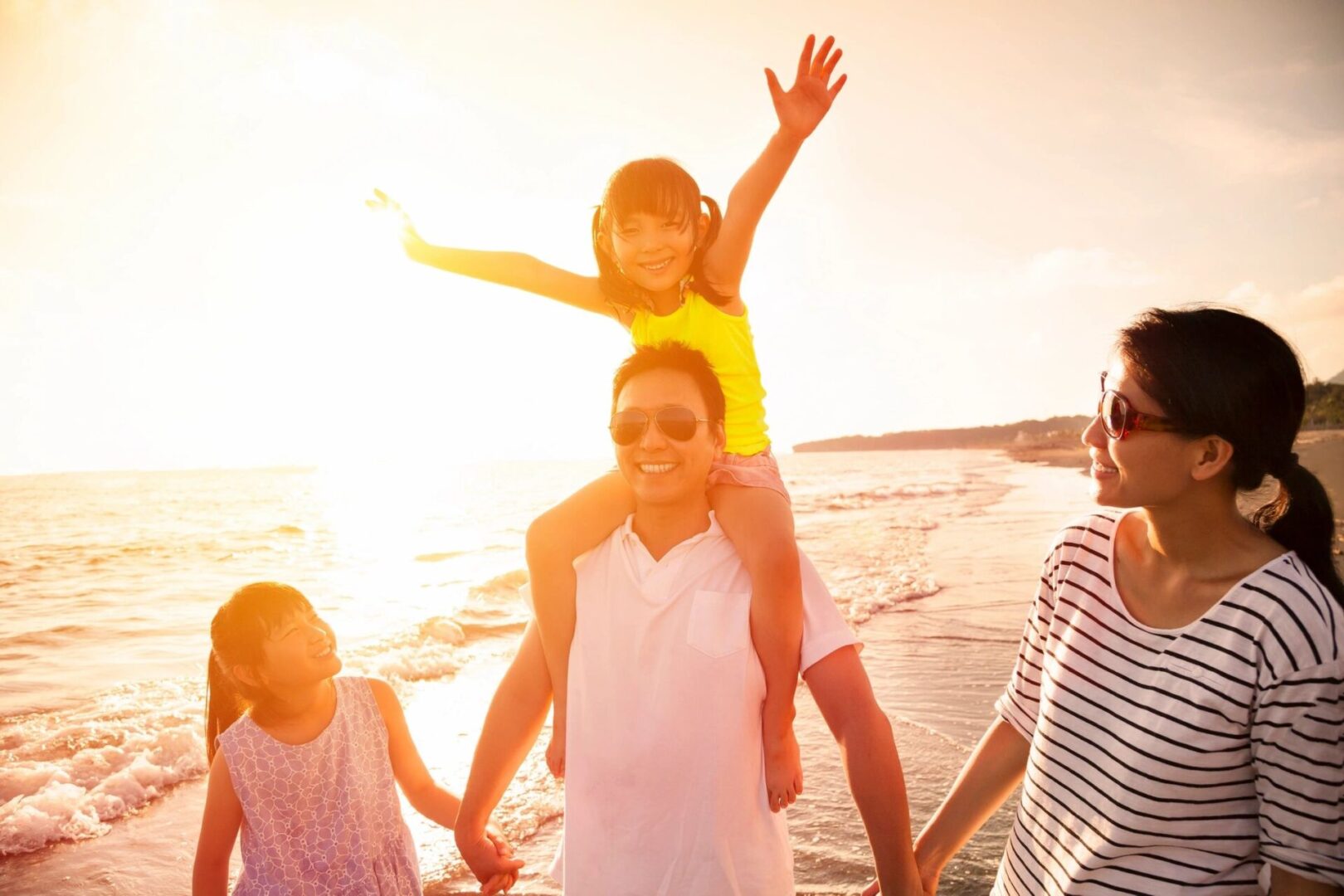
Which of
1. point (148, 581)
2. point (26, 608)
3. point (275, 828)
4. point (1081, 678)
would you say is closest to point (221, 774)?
point (275, 828)

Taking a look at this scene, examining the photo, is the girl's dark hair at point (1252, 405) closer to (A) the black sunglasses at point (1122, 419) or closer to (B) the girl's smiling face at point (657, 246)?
(A) the black sunglasses at point (1122, 419)

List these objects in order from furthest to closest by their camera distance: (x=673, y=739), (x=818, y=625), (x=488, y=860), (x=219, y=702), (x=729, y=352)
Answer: (x=729, y=352), (x=219, y=702), (x=488, y=860), (x=818, y=625), (x=673, y=739)

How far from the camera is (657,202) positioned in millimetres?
3256

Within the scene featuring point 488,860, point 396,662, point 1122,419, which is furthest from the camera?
point 396,662

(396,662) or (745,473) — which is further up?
(745,473)

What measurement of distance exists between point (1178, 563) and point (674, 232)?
7.01 feet

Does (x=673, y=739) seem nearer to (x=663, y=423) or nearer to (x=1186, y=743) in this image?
(x=663, y=423)

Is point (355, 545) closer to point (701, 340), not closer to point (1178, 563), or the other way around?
point (701, 340)

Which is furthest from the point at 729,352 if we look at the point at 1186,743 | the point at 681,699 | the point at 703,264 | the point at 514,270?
the point at 1186,743

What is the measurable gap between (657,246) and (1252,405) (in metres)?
2.11

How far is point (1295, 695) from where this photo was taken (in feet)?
5.57

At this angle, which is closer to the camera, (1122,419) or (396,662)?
(1122,419)

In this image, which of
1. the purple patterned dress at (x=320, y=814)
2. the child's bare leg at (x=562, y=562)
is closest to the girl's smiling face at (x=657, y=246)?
the child's bare leg at (x=562, y=562)

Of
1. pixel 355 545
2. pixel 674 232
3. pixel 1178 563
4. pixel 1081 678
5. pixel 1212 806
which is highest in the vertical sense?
pixel 674 232
